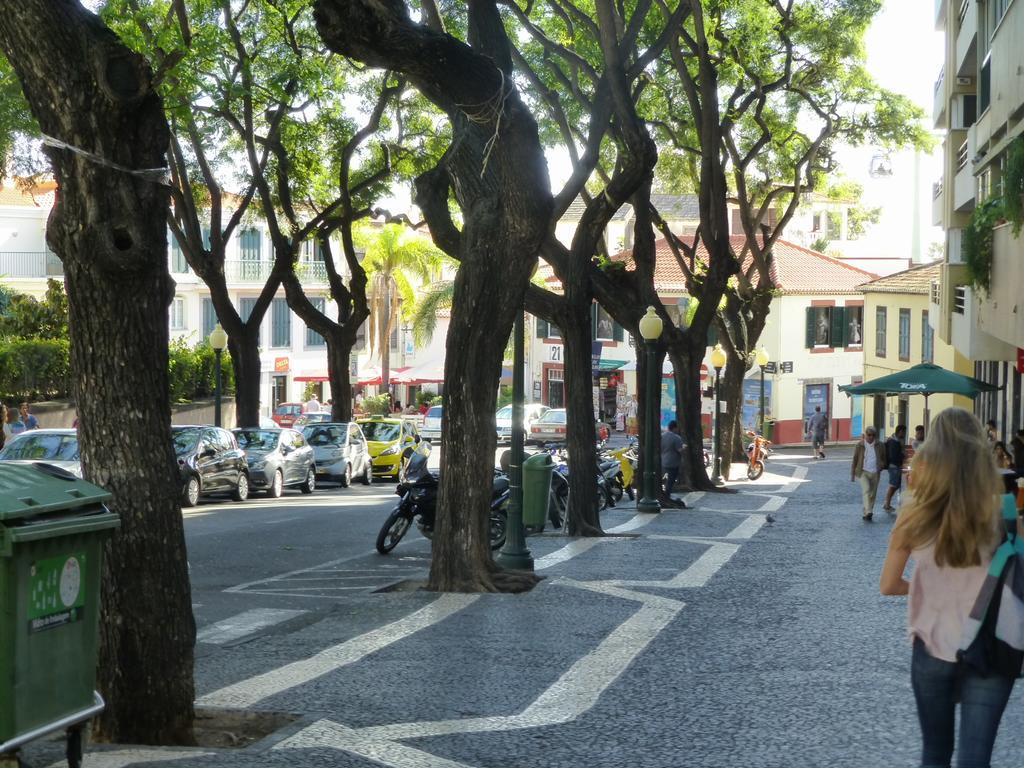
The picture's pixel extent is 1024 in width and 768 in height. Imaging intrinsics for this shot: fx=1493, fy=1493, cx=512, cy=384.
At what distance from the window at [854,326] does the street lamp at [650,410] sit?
38469mm

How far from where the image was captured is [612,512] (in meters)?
26.8

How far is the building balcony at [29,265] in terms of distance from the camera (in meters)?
55.8

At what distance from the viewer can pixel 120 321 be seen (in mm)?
7500

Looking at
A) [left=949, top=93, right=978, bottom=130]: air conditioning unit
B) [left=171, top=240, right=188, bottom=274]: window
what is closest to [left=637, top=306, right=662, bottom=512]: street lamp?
[left=949, top=93, right=978, bottom=130]: air conditioning unit

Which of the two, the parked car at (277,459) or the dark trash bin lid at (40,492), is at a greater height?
the dark trash bin lid at (40,492)

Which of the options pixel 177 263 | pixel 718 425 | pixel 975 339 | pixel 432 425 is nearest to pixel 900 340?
pixel 432 425

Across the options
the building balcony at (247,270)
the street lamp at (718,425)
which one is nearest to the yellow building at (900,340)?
the street lamp at (718,425)

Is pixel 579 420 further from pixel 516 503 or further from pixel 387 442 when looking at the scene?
pixel 387 442

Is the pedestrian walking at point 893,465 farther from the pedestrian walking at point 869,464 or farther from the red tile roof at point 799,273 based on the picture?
the red tile roof at point 799,273

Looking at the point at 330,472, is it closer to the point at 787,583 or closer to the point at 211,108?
the point at 211,108

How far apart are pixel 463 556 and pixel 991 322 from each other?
540 inches

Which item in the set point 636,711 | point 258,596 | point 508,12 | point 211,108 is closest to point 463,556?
point 258,596

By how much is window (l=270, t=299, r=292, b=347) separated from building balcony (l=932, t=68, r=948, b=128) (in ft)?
107

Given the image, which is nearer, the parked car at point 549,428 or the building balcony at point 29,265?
the building balcony at point 29,265
